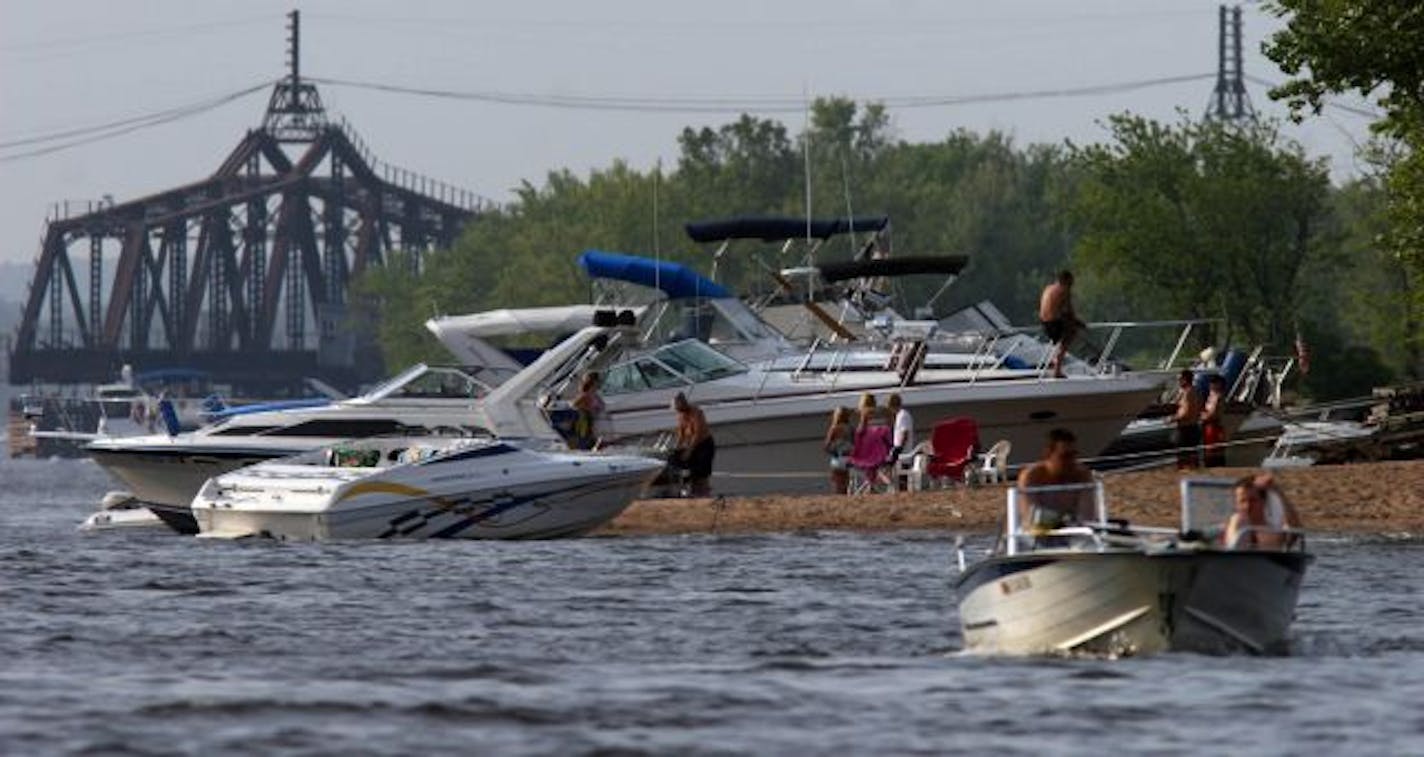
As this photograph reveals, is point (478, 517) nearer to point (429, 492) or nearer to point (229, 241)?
point (429, 492)

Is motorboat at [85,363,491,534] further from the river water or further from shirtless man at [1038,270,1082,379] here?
shirtless man at [1038,270,1082,379]

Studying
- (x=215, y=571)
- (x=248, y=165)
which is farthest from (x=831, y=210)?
(x=215, y=571)

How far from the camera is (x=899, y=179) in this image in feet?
507

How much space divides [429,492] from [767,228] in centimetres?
2386

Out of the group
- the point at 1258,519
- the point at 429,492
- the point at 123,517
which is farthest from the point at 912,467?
the point at 1258,519

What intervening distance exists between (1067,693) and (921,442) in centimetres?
2414

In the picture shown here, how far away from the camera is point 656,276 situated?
56.2m

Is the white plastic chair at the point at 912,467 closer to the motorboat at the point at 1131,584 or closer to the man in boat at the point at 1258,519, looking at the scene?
the motorboat at the point at 1131,584

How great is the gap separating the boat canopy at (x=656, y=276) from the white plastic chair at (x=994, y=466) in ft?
31.4

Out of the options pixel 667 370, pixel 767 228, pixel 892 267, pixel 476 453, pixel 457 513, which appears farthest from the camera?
pixel 767 228

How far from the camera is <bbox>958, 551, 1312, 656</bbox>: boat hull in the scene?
2570 cm

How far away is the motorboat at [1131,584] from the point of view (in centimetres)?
2572

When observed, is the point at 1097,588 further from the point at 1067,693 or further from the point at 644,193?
the point at 644,193

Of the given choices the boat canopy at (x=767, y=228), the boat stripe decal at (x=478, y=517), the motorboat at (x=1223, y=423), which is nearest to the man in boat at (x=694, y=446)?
the boat stripe decal at (x=478, y=517)
